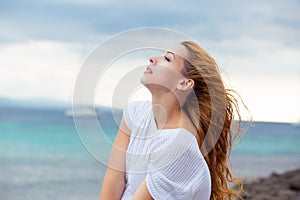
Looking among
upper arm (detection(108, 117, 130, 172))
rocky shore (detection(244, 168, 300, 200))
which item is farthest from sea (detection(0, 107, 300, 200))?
rocky shore (detection(244, 168, 300, 200))

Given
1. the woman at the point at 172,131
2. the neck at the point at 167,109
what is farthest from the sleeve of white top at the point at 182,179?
the neck at the point at 167,109

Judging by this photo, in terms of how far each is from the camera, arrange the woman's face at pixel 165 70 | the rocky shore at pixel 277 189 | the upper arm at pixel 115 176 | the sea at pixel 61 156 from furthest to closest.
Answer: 1. the sea at pixel 61 156
2. the rocky shore at pixel 277 189
3. the upper arm at pixel 115 176
4. the woman's face at pixel 165 70

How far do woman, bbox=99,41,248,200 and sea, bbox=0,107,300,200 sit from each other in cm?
10

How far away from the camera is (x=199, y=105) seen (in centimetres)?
224

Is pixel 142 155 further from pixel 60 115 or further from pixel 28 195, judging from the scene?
pixel 60 115

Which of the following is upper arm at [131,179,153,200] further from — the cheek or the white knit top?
the cheek

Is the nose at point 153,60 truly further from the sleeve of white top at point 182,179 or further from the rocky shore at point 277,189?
the rocky shore at point 277,189

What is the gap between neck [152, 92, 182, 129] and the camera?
2.18m

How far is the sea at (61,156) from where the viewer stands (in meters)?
16.9

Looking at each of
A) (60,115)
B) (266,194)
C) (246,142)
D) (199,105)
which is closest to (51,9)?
(60,115)

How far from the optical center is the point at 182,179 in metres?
2.16

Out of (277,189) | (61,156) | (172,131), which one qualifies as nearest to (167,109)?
(172,131)

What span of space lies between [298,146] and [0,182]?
20081 millimetres

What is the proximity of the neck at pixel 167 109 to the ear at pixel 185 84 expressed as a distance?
37mm
